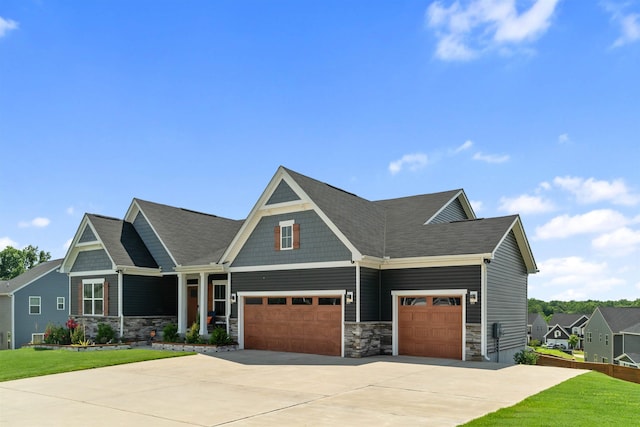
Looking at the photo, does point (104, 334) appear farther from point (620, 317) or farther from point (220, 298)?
point (620, 317)

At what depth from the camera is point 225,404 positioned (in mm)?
10758

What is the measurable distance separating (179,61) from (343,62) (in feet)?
18.2

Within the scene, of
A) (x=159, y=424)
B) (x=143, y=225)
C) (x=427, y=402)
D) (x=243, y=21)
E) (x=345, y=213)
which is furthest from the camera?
(x=143, y=225)

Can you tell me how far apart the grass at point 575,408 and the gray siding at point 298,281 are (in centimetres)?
764

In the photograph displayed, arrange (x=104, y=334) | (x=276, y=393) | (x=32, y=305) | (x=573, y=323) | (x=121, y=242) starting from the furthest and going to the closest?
(x=573, y=323) → (x=32, y=305) → (x=121, y=242) → (x=104, y=334) → (x=276, y=393)

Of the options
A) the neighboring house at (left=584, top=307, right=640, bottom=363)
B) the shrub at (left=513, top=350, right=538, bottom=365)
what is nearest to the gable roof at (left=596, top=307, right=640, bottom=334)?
the neighboring house at (left=584, top=307, right=640, bottom=363)

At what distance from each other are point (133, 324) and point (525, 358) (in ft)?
55.1

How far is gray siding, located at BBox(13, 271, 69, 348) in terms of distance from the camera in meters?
40.2

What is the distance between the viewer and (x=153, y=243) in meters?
26.5

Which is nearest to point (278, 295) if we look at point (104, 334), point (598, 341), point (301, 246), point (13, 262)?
point (301, 246)

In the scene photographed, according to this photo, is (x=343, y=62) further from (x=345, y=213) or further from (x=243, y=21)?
(x=345, y=213)

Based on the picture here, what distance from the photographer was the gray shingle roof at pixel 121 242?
985 inches

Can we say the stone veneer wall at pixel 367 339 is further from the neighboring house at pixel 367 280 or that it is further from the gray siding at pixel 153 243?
the gray siding at pixel 153 243

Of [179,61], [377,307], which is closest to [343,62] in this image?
[179,61]
